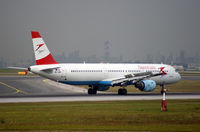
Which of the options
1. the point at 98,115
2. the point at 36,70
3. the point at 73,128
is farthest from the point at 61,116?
the point at 36,70

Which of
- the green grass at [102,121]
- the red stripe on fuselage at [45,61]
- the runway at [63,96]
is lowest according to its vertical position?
the green grass at [102,121]

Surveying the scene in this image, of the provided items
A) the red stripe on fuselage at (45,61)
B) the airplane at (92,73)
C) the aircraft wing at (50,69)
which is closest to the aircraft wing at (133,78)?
the airplane at (92,73)

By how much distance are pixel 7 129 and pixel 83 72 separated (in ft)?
89.8

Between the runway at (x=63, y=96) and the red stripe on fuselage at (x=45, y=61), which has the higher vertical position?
the red stripe on fuselage at (x=45, y=61)

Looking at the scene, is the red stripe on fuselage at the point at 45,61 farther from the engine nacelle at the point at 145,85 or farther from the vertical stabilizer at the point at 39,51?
the engine nacelle at the point at 145,85

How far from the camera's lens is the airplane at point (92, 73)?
144ft

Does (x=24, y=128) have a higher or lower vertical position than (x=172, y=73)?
lower

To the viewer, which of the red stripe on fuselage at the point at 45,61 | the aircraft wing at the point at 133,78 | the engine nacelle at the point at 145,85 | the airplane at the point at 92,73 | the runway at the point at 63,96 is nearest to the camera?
the runway at the point at 63,96

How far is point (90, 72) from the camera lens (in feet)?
151

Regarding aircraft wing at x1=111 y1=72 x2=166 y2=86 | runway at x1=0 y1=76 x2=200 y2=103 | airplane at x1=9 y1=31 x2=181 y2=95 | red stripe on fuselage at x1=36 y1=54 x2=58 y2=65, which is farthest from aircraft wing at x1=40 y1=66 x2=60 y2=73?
aircraft wing at x1=111 y1=72 x2=166 y2=86

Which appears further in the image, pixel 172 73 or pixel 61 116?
pixel 172 73

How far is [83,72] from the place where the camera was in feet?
149

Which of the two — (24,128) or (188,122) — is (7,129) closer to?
(24,128)

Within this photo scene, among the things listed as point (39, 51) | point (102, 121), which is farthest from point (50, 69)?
point (102, 121)
